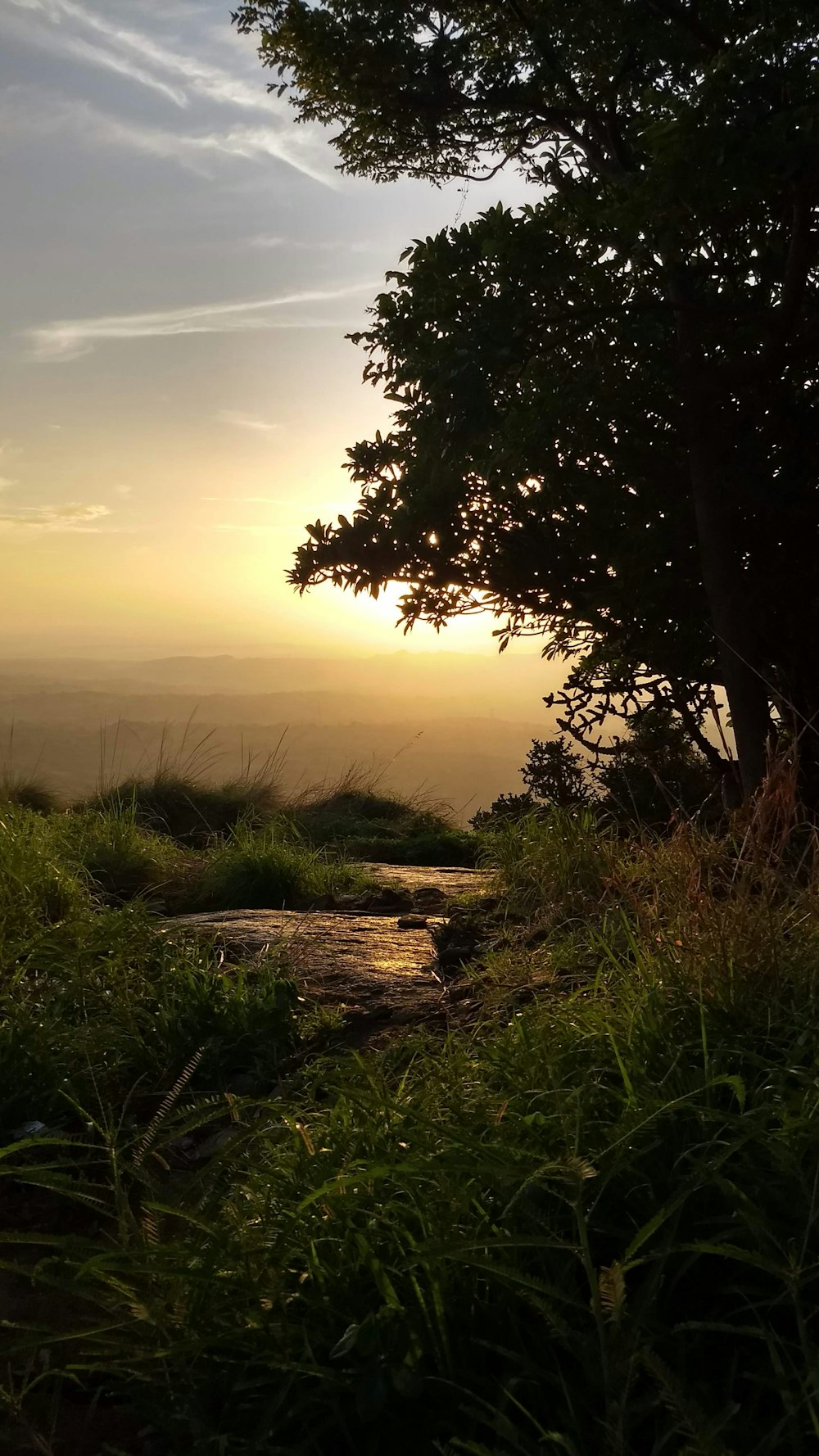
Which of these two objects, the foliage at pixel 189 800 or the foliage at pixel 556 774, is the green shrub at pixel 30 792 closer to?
the foliage at pixel 189 800

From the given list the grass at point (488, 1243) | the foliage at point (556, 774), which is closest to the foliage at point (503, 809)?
the foliage at point (556, 774)

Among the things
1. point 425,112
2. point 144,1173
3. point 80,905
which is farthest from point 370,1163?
point 425,112

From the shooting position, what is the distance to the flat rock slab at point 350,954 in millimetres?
3975

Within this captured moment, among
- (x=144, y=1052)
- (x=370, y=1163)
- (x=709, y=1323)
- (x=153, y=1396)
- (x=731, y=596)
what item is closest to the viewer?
(x=709, y=1323)

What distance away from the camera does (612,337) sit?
20.9 ft

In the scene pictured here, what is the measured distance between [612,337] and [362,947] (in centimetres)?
395

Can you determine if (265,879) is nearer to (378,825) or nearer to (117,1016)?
(117,1016)

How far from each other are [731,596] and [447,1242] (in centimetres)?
503

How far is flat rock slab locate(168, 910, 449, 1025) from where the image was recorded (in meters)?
3.97

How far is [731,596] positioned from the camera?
6.20m

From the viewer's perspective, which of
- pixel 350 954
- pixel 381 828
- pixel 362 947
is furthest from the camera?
pixel 381 828

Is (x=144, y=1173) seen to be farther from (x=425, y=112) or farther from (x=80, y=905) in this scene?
(x=425, y=112)

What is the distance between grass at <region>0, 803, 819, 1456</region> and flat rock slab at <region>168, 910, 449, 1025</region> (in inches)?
34.2

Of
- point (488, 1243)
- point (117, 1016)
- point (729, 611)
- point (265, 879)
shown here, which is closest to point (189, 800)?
point (265, 879)
